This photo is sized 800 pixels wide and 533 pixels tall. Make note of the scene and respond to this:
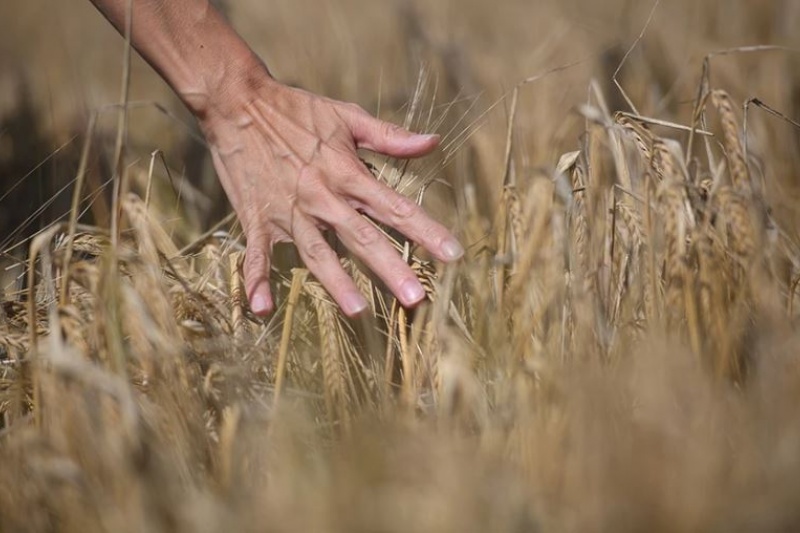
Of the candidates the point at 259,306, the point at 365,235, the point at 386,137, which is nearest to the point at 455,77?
the point at 386,137

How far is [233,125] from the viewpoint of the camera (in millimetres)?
1425

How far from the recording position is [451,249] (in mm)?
1308

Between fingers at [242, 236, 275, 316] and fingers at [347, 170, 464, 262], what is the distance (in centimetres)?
16

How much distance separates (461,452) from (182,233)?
Result: 118cm

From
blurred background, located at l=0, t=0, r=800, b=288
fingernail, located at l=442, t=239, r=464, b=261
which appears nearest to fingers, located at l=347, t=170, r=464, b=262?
fingernail, located at l=442, t=239, r=464, b=261

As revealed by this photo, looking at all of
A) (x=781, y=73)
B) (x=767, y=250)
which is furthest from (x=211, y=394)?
(x=781, y=73)

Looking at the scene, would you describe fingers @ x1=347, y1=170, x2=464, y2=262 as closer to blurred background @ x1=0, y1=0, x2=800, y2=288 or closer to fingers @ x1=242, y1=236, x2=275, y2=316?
fingers @ x1=242, y1=236, x2=275, y2=316

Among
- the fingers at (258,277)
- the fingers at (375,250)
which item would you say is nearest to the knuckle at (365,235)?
the fingers at (375,250)

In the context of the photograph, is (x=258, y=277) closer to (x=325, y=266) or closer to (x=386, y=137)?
(x=325, y=266)

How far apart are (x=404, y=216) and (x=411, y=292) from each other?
4.7 inches

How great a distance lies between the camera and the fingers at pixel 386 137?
1.38 m

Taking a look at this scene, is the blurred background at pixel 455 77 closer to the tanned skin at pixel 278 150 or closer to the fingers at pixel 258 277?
the tanned skin at pixel 278 150

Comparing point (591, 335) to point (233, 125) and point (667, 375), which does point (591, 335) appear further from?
point (233, 125)

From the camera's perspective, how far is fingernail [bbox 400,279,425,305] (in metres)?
1.29
